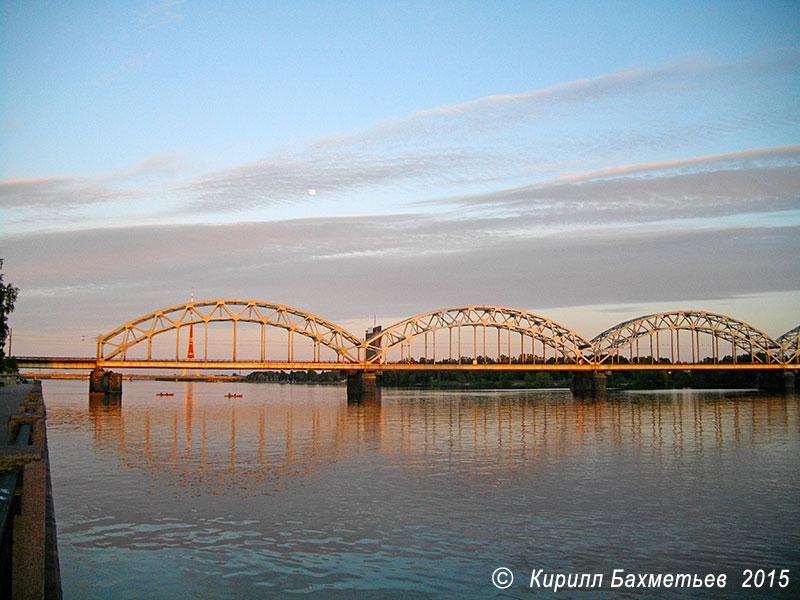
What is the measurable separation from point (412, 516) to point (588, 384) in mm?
102915

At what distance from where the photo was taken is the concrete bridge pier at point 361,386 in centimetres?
10231

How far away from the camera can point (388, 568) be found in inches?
563

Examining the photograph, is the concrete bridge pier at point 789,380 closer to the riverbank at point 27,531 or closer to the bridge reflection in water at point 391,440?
the bridge reflection in water at point 391,440

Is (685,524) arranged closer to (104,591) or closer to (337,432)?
(104,591)

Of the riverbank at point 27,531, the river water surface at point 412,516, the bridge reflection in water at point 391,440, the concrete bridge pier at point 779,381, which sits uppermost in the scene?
the riverbank at point 27,531

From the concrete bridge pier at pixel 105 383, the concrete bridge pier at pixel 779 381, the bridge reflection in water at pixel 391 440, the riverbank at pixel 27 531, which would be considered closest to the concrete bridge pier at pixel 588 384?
the concrete bridge pier at pixel 779 381

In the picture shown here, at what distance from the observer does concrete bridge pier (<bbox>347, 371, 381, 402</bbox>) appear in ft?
336

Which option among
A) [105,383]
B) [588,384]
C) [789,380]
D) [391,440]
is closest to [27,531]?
[391,440]

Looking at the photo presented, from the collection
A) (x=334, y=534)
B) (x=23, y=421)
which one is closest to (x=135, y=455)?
(x=23, y=421)

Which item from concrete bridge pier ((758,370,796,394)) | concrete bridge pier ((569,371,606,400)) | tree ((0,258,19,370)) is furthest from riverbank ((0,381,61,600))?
concrete bridge pier ((758,370,796,394))

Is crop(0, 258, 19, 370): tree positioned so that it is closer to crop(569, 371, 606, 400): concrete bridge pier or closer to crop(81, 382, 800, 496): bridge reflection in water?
crop(81, 382, 800, 496): bridge reflection in water

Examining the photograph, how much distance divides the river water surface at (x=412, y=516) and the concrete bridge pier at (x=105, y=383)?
207ft

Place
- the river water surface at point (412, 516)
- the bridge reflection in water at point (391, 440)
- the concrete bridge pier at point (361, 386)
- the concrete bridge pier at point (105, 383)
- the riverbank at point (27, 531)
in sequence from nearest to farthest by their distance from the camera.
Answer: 1. the riverbank at point (27, 531)
2. the river water surface at point (412, 516)
3. the bridge reflection in water at point (391, 440)
4. the concrete bridge pier at point (105, 383)
5. the concrete bridge pier at point (361, 386)

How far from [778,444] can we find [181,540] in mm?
30929
